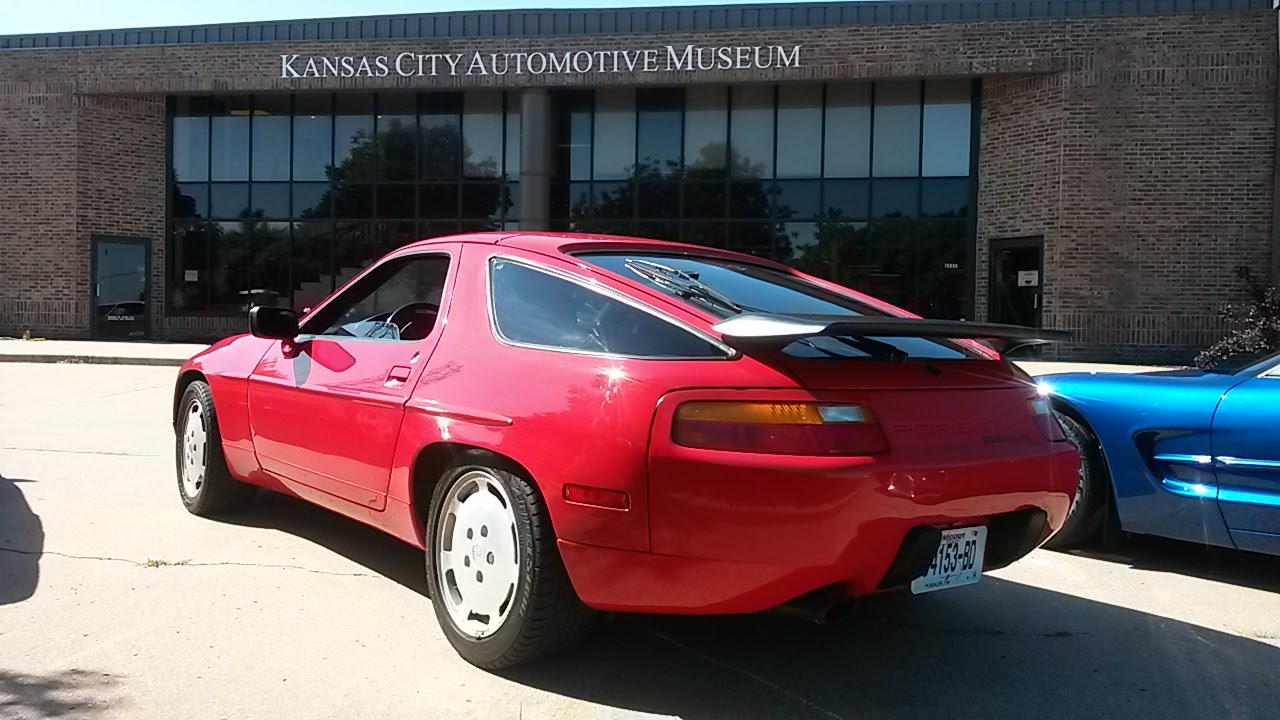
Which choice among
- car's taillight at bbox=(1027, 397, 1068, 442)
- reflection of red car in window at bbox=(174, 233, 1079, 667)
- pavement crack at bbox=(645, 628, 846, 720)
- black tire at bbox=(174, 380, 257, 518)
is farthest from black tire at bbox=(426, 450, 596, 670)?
black tire at bbox=(174, 380, 257, 518)

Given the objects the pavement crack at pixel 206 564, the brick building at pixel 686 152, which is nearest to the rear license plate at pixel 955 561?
the pavement crack at pixel 206 564

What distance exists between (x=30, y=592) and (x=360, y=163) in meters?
19.3

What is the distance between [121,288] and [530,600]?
74.9ft

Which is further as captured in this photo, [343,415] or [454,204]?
[454,204]

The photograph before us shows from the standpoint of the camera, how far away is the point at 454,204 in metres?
21.9

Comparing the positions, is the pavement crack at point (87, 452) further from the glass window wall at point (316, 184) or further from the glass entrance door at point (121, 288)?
the glass entrance door at point (121, 288)

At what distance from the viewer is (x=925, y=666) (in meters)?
3.46

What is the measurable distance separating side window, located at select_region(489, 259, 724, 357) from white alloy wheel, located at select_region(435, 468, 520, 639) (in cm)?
52

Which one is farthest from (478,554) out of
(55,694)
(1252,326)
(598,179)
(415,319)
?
(598,179)

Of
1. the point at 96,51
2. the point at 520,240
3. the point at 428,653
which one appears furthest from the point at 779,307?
the point at 96,51

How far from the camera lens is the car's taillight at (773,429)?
2.75 metres

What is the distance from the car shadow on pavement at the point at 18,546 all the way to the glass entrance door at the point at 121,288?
18.3 m

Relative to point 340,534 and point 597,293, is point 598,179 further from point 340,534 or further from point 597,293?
point 597,293

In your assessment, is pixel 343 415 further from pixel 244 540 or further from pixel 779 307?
pixel 779 307
